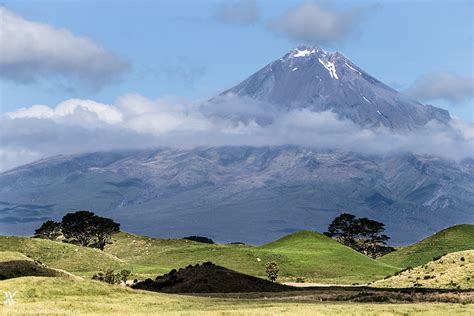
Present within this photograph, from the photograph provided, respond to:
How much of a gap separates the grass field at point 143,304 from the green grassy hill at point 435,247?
83460mm

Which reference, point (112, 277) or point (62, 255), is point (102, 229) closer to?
point (62, 255)

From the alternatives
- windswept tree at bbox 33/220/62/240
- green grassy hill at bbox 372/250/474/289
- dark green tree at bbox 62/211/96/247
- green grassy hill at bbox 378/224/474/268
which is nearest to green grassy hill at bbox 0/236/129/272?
dark green tree at bbox 62/211/96/247

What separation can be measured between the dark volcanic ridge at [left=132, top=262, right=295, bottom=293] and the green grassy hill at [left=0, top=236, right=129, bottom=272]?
39.2 m

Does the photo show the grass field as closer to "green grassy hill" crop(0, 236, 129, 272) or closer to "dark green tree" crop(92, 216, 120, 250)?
"green grassy hill" crop(0, 236, 129, 272)

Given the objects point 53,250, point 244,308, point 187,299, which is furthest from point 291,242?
point 244,308

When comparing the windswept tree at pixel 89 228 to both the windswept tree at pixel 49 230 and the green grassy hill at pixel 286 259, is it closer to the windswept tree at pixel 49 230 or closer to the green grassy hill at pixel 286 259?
the green grassy hill at pixel 286 259

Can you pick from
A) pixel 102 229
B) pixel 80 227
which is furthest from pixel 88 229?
pixel 102 229

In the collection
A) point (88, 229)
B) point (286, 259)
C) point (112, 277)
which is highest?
point (88, 229)

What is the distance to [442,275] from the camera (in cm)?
9212

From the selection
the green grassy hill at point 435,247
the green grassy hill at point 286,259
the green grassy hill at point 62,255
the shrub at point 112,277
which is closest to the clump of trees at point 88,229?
the green grassy hill at point 286,259

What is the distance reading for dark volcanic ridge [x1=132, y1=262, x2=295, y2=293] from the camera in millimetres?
84750

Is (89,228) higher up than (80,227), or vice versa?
(80,227)

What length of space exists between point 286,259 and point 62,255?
134 ft

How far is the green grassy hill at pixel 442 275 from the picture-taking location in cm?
8888
